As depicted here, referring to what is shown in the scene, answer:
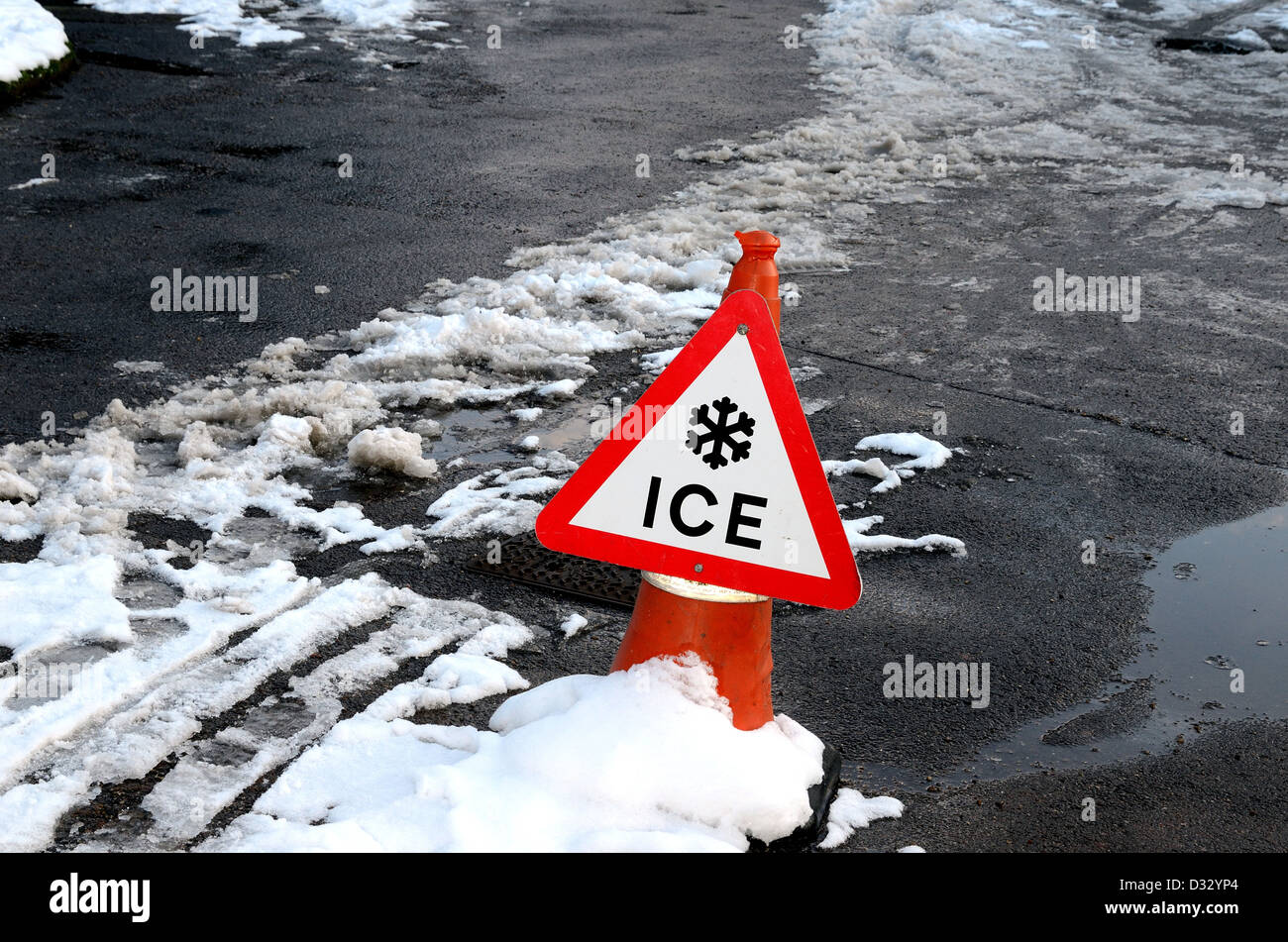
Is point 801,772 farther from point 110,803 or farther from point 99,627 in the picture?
point 99,627

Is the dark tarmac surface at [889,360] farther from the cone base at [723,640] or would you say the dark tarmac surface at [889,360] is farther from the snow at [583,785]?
the cone base at [723,640]

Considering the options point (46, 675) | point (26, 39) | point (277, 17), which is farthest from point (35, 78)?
point (46, 675)

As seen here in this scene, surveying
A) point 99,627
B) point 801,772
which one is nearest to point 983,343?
point 801,772

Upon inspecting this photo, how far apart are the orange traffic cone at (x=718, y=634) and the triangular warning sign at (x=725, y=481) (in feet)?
0.48

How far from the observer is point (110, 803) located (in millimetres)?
3303

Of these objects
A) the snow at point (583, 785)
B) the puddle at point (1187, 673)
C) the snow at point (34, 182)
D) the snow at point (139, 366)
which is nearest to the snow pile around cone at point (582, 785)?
the snow at point (583, 785)

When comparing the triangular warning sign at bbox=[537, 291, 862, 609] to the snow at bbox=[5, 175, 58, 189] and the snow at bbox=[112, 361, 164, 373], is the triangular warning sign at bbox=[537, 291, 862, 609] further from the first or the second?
the snow at bbox=[5, 175, 58, 189]

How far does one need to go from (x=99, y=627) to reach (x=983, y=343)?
5369 millimetres

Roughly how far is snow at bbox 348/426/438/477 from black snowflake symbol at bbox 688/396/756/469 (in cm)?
247

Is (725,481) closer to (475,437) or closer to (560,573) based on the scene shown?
(560,573)

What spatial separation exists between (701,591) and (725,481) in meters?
0.32

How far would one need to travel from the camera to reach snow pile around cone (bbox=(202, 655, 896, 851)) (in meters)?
3.11

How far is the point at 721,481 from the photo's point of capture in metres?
3.24
